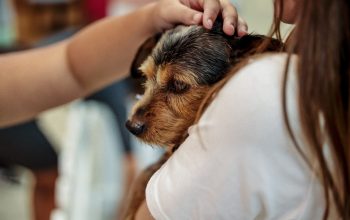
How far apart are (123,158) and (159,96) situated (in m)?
1.34

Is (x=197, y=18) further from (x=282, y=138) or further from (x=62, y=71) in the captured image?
(x=62, y=71)

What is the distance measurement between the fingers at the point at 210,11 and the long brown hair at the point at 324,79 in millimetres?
172

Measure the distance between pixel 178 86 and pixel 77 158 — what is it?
1035 millimetres

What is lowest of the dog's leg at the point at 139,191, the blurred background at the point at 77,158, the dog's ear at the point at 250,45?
the blurred background at the point at 77,158

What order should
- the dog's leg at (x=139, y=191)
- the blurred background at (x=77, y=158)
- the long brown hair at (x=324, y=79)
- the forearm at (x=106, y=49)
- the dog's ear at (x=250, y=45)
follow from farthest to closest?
1. the blurred background at (x=77, y=158)
2. the forearm at (x=106, y=49)
3. the dog's leg at (x=139, y=191)
4. the dog's ear at (x=250, y=45)
5. the long brown hair at (x=324, y=79)

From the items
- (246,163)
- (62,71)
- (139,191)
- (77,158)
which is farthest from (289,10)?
(77,158)

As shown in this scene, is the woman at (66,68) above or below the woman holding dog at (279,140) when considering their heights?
below

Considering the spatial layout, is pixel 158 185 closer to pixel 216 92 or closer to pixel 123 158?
pixel 216 92

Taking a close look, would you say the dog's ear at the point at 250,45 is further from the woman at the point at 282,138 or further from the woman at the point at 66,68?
the woman at the point at 66,68

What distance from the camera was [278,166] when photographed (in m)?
0.65

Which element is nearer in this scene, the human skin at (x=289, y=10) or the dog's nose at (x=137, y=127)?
the human skin at (x=289, y=10)

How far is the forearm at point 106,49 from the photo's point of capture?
1.05 metres

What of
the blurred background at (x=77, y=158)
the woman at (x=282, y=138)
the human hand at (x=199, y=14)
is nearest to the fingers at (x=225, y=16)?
the human hand at (x=199, y=14)

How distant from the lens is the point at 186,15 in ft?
2.79
